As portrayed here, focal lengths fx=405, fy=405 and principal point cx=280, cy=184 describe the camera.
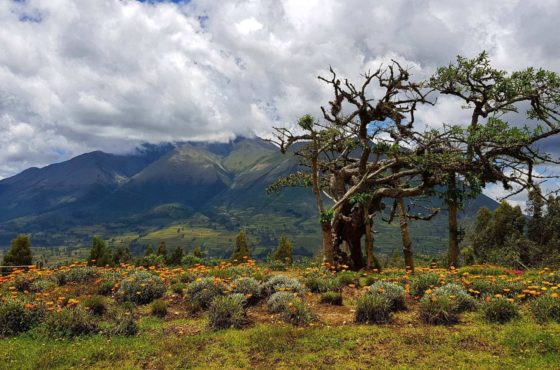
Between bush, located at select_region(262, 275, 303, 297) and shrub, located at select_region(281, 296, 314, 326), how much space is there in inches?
75.6

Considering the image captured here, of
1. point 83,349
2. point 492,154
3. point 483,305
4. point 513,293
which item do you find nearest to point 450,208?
point 492,154

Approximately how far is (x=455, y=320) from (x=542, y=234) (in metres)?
52.8

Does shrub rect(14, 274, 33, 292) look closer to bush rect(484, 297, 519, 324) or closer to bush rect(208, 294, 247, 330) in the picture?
bush rect(208, 294, 247, 330)

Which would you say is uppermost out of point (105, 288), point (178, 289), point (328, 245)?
point (328, 245)

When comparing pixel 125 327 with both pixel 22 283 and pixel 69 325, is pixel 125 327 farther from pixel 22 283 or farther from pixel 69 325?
pixel 22 283

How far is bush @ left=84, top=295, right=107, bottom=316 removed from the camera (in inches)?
557

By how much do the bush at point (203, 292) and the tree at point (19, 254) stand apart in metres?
33.9

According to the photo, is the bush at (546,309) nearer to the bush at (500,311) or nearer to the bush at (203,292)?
the bush at (500,311)

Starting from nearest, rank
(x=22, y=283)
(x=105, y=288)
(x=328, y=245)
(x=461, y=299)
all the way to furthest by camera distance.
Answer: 1. (x=461, y=299)
2. (x=105, y=288)
3. (x=22, y=283)
4. (x=328, y=245)

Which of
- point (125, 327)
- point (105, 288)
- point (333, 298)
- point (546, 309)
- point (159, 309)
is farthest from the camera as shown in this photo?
point (105, 288)

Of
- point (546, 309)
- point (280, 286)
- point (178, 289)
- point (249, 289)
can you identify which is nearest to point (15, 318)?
point (178, 289)

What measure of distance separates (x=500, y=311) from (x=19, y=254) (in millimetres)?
44266

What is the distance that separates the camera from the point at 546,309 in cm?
1141

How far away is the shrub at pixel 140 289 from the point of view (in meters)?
15.9
